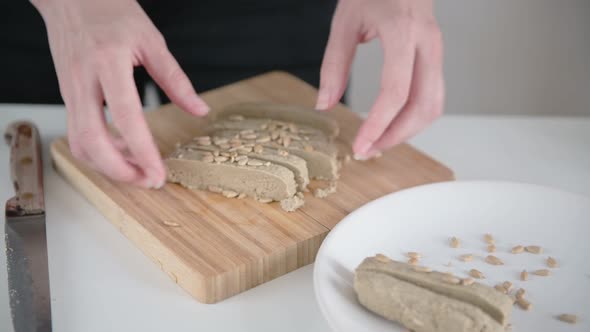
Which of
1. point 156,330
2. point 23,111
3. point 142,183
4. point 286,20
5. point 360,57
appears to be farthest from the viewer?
point 360,57

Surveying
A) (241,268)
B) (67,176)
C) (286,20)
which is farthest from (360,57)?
(241,268)

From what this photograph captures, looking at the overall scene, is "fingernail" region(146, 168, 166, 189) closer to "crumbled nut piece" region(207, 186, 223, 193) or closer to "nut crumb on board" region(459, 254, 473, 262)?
"crumbled nut piece" region(207, 186, 223, 193)

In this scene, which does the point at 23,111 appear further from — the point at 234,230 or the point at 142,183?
the point at 234,230

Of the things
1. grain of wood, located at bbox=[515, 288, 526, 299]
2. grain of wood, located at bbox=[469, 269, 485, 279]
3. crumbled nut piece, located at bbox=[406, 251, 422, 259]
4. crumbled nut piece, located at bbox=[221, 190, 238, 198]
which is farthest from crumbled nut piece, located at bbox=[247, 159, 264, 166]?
grain of wood, located at bbox=[515, 288, 526, 299]

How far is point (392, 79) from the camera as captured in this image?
5.98ft

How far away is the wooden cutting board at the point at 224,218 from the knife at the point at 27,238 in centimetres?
9

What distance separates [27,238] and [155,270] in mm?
282

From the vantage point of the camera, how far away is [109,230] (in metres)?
1.84

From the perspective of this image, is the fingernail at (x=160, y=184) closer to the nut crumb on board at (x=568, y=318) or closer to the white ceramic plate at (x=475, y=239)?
the white ceramic plate at (x=475, y=239)

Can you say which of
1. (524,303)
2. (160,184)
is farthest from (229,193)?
(524,303)

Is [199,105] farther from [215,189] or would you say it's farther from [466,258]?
[466,258]

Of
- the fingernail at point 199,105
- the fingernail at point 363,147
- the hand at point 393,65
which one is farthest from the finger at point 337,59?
the fingernail at point 199,105

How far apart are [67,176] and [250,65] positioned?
2.87 ft

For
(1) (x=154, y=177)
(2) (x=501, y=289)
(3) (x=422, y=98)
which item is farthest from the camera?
(3) (x=422, y=98)
